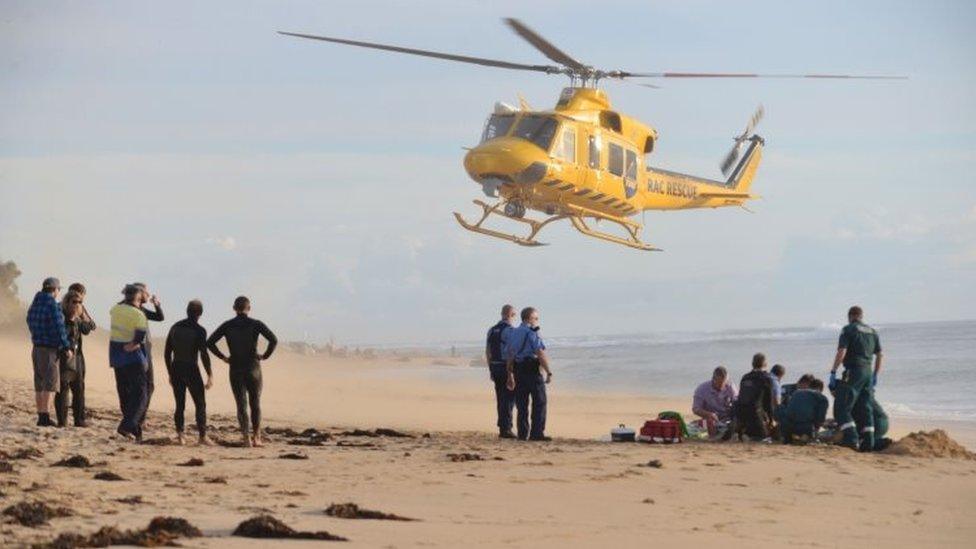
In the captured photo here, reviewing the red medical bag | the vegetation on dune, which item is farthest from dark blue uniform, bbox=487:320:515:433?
the vegetation on dune

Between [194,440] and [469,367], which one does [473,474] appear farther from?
[469,367]

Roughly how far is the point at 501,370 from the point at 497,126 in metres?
6.84

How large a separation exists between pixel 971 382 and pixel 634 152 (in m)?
14.5

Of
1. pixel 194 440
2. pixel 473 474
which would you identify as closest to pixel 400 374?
pixel 194 440

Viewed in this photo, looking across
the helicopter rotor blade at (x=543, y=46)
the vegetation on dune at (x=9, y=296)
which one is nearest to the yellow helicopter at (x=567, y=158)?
the helicopter rotor blade at (x=543, y=46)

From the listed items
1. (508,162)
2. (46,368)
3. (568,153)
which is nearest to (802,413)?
(508,162)

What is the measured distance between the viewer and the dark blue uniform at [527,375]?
1716cm

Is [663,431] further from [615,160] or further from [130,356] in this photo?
[615,160]

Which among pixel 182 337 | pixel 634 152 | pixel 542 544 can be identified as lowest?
pixel 542 544

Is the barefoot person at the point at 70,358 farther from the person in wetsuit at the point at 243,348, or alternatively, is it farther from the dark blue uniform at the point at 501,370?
the dark blue uniform at the point at 501,370

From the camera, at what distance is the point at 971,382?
3578 cm

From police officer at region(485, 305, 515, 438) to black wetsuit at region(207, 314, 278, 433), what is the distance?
324 cm

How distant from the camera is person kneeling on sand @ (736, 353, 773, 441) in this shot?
16266mm

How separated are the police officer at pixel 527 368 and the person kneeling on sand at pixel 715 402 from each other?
1.72m
